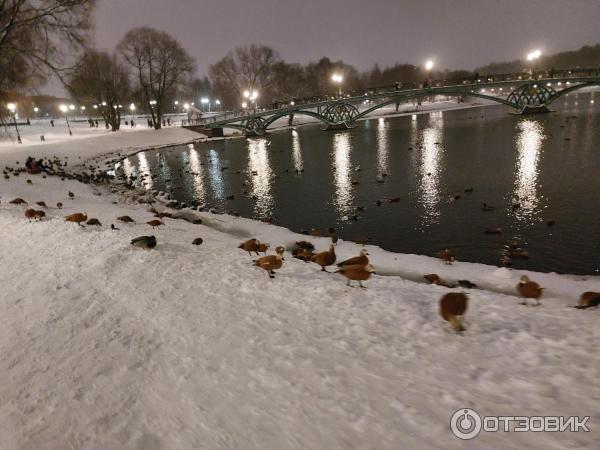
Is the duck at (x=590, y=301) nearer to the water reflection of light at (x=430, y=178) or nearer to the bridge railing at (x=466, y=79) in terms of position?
the water reflection of light at (x=430, y=178)

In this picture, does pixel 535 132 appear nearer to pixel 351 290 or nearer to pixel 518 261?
pixel 518 261

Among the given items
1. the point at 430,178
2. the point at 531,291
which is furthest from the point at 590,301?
the point at 430,178

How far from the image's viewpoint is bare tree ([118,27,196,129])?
55.9 m

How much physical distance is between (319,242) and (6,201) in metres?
13.3

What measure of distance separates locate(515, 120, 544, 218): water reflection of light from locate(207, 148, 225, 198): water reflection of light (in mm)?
15069

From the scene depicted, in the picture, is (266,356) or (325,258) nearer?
(266,356)

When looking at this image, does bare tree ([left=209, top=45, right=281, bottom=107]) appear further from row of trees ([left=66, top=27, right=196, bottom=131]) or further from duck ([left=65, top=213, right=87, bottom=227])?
duck ([left=65, top=213, right=87, bottom=227])

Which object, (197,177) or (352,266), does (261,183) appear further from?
(352,266)

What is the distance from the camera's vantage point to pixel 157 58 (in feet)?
188

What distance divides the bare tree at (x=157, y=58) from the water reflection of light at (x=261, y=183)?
32904 millimetres

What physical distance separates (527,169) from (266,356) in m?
21.2

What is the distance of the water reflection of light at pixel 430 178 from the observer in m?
14.6

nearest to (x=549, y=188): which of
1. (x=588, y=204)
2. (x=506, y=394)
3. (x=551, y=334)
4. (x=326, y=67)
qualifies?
(x=588, y=204)

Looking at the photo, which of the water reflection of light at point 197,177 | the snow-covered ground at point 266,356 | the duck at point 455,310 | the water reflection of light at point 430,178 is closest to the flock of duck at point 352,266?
the duck at point 455,310
